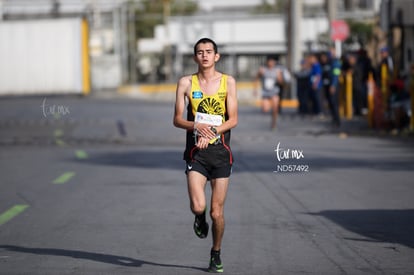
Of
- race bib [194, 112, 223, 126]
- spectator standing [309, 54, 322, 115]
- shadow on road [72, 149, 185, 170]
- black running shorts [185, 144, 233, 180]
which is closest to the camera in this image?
race bib [194, 112, 223, 126]

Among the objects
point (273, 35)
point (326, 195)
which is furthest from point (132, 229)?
point (273, 35)

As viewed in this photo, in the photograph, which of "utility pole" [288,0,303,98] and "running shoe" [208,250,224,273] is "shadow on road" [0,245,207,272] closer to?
"running shoe" [208,250,224,273]

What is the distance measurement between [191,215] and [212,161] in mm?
3442

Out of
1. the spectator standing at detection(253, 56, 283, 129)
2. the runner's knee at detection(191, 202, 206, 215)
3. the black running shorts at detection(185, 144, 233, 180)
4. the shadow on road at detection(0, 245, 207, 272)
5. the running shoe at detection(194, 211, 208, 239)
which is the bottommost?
the spectator standing at detection(253, 56, 283, 129)

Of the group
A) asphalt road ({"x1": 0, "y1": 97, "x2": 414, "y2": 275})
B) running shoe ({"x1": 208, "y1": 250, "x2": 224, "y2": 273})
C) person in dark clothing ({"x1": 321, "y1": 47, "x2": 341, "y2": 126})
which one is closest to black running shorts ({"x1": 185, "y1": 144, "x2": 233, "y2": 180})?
running shoe ({"x1": 208, "y1": 250, "x2": 224, "y2": 273})

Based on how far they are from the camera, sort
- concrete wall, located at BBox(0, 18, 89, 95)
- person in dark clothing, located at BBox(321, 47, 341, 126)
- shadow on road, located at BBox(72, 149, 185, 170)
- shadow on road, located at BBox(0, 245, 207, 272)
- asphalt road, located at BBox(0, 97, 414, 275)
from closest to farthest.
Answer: shadow on road, located at BBox(0, 245, 207, 272) → asphalt road, located at BBox(0, 97, 414, 275) → shadow on road, located at BBox(72, 149, 185, 170) → person in dark clothing, located at BBox(321, 47, 341, 126) → concrete wall, located at BBox(0, 18, 89, 95)

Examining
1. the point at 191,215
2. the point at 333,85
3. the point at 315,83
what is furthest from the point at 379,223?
the point at 315,83

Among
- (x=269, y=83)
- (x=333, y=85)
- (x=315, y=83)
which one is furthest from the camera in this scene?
(x=315, y=83)

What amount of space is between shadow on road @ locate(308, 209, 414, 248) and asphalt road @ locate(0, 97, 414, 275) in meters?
0.02

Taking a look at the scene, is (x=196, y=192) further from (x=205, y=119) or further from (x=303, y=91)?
(x=303, y=91)

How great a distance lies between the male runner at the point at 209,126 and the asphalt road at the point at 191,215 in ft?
1.72

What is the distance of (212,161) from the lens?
8.12m

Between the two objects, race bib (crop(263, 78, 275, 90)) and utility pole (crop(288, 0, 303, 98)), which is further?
utility pole (crop(288, 0, 303, 98))

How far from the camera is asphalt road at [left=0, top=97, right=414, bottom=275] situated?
28.3 ft
